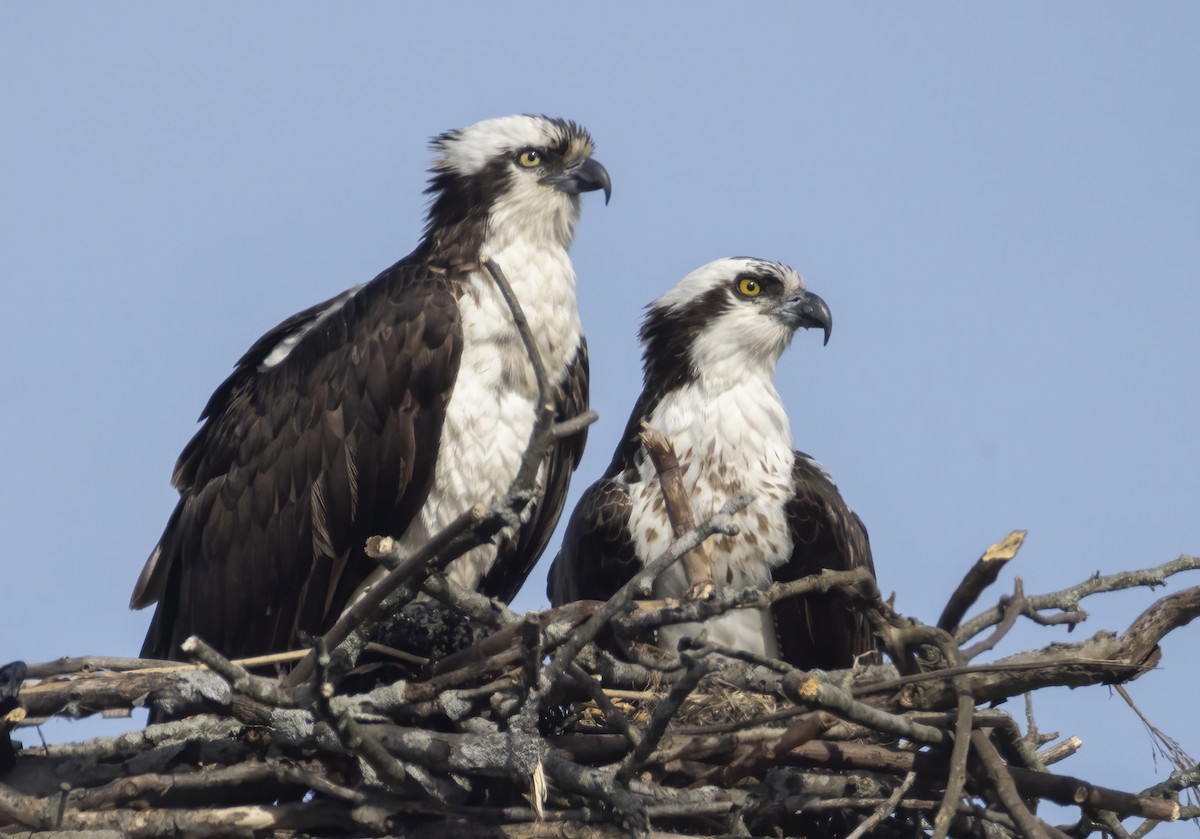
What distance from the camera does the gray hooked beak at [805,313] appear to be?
7.79 meters

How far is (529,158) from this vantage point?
765 centimetres

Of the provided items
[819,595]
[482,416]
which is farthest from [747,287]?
[482,416]

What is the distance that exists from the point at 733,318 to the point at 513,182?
120 cm

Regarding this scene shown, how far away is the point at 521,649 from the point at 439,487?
1780mm

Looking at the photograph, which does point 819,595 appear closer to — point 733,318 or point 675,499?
point 675,499

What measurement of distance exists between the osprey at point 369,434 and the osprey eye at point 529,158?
0.12 metres

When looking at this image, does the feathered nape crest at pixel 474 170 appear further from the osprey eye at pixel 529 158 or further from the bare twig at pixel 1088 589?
the bare twig at pixel 1088 589

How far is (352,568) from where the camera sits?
6902 millimetres

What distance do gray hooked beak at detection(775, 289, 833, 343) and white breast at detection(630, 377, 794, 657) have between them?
1.34ft

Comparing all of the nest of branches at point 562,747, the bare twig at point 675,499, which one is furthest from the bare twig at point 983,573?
the bare twig at point 675,499

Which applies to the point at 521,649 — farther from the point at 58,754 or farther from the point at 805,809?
the point at 58,754

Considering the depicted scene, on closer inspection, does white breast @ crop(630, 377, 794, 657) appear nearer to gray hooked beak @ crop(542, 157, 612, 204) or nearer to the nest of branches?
gray hooked beak @ crop(542, 157, 612, 204)

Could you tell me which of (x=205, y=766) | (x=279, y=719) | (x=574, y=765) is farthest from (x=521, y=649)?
(x=205, y=766)

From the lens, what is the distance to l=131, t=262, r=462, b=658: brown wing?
6.75 metres
